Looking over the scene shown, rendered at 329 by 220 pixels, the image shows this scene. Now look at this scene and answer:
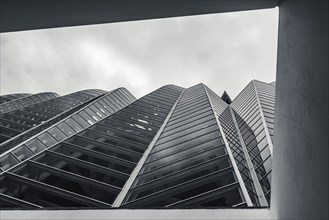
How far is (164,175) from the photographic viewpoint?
987 cm

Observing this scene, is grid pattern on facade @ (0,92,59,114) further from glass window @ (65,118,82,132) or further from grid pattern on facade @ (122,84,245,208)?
grid pattern on facade @ (122,84,245,208)

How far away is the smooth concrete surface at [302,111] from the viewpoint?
1.98 metres

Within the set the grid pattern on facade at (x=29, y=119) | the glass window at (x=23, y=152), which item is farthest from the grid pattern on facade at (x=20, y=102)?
the glass window at (x=23, y=152)

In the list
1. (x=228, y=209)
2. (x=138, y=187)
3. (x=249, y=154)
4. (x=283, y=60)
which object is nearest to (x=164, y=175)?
A: (x=138, y=187)

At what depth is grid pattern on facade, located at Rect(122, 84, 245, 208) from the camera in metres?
7.55

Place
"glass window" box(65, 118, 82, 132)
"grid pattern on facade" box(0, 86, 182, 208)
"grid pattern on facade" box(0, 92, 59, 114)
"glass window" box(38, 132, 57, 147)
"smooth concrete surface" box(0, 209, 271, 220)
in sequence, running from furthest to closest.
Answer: "grid pattern on facade" box(0, 92, 59, 114) < "glass window" box(65, 118, 82, 132) < "glass window" box(38, 132, 57, 147) < "grid pattern on facade" box(0, 86, 182, 208) < "smooth concrete surface" box(0, 209, 271, 220)

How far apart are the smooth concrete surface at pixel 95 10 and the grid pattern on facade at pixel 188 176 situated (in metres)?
4.80

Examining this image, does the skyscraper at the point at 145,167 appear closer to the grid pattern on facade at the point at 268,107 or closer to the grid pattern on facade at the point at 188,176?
Answer: the grid pattern on facade at the point at 188,176

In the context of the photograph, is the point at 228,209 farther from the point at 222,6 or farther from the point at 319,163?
the point at 222,6

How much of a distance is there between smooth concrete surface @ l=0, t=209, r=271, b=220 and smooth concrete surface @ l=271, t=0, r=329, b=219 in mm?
442

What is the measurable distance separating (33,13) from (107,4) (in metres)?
0.55

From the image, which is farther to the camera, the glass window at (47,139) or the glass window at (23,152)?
the glass window at (47,139)

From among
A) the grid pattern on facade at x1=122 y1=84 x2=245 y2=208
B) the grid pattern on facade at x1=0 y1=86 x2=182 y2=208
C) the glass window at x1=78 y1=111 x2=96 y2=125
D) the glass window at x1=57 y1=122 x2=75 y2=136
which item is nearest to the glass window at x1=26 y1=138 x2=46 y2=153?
the grid pattern on facade at x1=0 y1=86 x2=182 y2=208

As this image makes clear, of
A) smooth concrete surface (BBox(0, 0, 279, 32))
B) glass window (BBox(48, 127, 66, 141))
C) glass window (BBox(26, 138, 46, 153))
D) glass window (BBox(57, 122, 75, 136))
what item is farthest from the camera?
glass window (BBox(57, 122, 75, 136))
